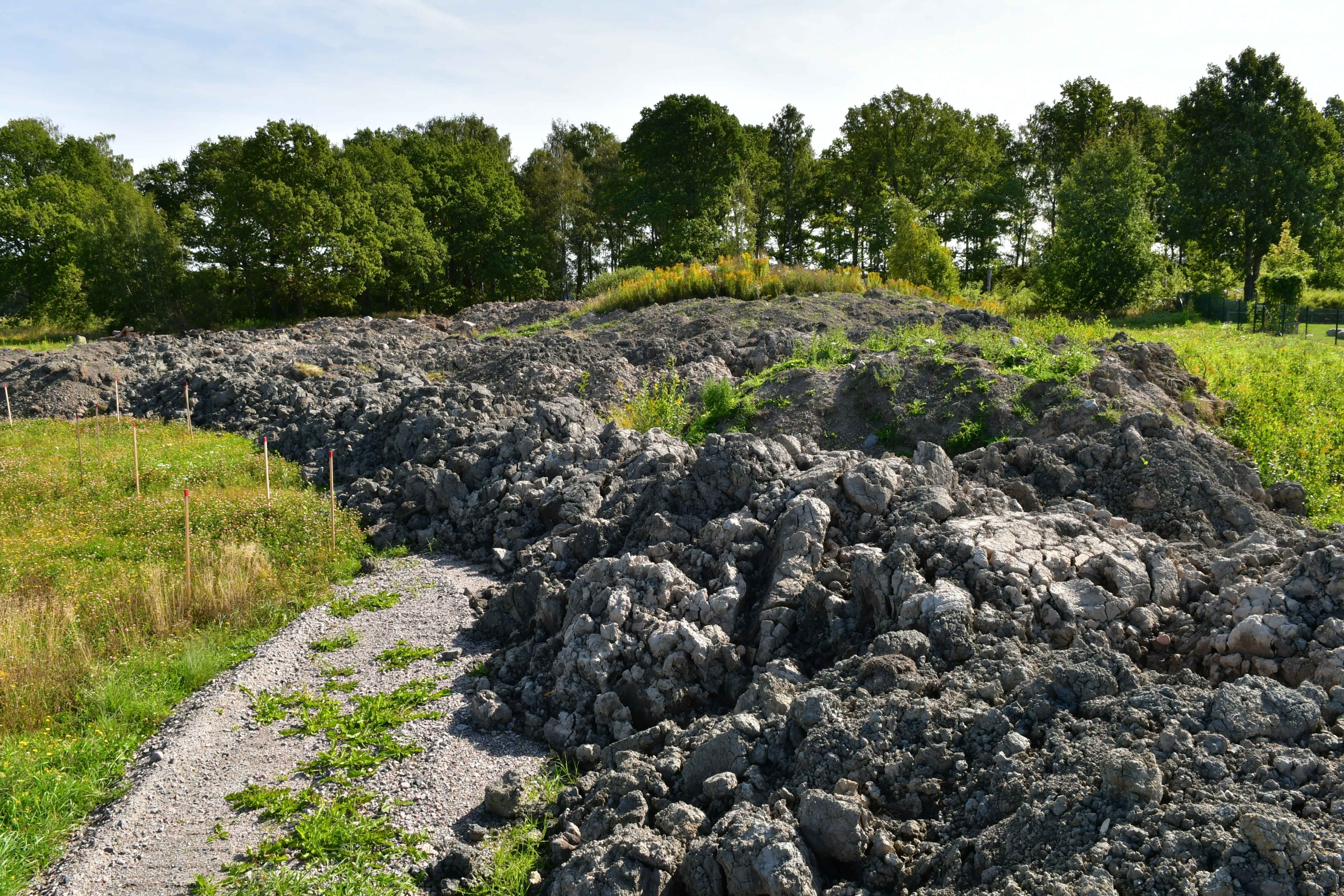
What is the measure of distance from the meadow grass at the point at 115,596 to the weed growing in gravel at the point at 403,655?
122 cm

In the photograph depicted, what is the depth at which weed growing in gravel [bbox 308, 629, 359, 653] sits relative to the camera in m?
6.93

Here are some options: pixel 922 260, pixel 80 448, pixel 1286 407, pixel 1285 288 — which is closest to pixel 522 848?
pixel 1286 407

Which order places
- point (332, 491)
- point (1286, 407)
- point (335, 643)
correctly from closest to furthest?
point (335, 643)
point (332, 491)
point (1286, 407)

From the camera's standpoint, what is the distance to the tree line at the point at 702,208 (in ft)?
A: 96.4

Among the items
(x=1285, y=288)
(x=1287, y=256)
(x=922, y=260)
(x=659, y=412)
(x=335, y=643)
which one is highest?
(x=1287, y=256)

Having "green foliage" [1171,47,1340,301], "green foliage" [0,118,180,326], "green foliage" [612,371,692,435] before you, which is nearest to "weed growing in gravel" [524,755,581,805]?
"green foliage" [612,371,692,435]

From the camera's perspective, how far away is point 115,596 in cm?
736

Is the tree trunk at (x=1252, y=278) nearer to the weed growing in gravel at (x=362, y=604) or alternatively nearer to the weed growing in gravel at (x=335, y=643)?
the weed growing in gravel at (x=362, y=604)

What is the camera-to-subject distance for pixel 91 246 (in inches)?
1297

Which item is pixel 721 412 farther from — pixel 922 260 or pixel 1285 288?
pixel 1285 288

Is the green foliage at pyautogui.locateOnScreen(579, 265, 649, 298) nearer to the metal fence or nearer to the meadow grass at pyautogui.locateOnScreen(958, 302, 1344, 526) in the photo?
the meadow grass at pyautogui.locateOnScreen(958, 302, 1344, 526)

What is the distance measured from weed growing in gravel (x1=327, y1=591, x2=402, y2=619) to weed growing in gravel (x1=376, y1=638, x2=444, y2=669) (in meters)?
0.93

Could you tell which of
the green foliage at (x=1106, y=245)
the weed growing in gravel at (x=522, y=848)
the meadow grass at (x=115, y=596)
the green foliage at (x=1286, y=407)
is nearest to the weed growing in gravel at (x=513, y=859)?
the weed growing in gravel at (x=522, y=848)

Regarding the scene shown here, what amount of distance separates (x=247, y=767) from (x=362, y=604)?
2615mm
